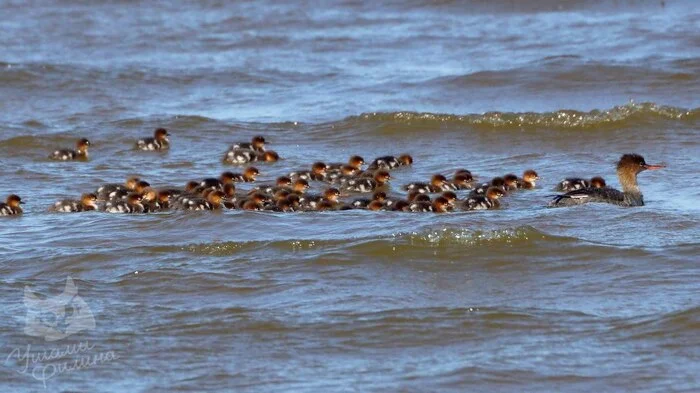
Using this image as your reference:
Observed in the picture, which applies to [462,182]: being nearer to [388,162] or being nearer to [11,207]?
[388,162]

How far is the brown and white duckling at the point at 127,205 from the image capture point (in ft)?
27.5

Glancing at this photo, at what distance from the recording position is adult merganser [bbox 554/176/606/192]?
8883 millimetres

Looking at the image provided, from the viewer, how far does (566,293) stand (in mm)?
6383

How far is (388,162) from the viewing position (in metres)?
9.87

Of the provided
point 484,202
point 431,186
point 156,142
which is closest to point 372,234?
point 484,202

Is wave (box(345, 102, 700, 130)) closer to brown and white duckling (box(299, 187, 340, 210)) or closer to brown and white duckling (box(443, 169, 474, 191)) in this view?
brown and white duckling (box(443, 169, 474, 191))

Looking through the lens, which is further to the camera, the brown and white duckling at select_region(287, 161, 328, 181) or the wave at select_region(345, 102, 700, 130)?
the wave at select_region(345, 102, 700, 130)

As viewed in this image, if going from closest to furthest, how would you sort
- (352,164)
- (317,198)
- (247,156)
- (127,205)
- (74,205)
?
Result: 1. (127,205)
2. (74,205)
3. (317,198)
4. (352,164)
5. (247,156)

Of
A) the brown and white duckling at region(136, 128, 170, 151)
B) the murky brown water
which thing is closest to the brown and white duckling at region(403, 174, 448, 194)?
the murky brown water

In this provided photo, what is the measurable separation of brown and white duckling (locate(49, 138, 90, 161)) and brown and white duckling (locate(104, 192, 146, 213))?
191cm

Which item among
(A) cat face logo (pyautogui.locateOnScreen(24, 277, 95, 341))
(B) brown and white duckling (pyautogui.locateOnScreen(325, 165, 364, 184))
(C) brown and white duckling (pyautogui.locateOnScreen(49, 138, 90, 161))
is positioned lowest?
(A) cat face logo (pyautogui.locateOnScreen(24, 277, 95, 341))

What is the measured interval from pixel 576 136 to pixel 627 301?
4.69 metres

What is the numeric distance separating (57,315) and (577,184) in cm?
388

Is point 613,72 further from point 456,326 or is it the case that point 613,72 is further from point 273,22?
point 456,326
